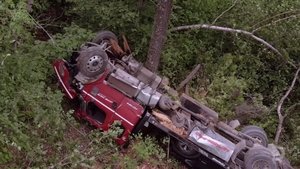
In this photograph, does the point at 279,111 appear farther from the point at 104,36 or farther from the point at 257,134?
the point at 104,36

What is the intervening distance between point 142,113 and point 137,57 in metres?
2.08

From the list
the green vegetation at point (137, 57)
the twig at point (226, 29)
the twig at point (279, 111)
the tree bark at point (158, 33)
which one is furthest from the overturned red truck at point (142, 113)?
the twig at point (226, 29)

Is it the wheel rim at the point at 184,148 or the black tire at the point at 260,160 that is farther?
the wheel rim at the point at 184,148

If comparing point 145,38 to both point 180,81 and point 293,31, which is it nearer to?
point 180,81

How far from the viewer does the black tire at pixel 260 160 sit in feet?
26.0

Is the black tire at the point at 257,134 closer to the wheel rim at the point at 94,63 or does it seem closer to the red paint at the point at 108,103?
the red paint at the point at 108,103

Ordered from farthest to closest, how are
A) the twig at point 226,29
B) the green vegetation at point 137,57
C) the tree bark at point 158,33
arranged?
the twig at point 226,29 → the tree bark at point 158,33 → the green vegetation at point 137,57

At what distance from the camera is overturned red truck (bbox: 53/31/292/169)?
25.9 feet

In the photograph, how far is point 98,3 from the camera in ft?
30.1

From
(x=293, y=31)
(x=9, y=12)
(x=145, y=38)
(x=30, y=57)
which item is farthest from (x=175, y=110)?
(x=293, y=31)

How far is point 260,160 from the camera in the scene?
312 inches

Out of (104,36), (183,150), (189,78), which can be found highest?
(104,36)

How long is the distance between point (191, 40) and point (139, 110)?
10.6 feet

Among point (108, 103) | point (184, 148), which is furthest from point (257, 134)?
point (108, 103)
